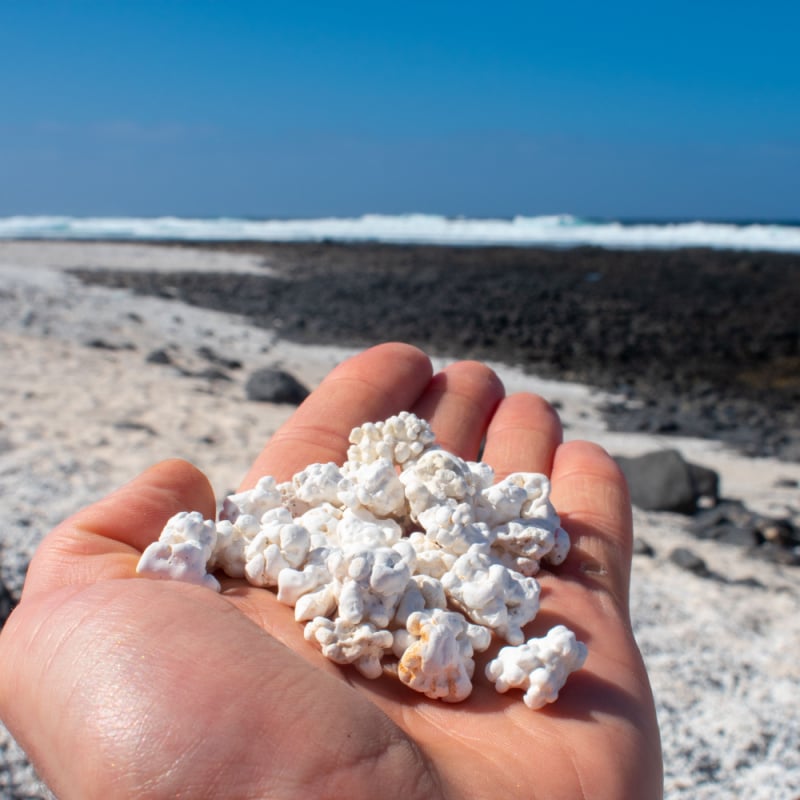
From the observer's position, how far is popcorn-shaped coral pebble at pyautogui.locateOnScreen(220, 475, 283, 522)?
2.18 meters

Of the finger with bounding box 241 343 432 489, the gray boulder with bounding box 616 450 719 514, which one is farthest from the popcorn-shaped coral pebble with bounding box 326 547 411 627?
the gray boulder with bounding box 616 450 719 514

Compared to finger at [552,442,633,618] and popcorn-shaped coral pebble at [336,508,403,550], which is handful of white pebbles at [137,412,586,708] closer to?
popcorn-shaped coral pebble at [336,508,403,550]

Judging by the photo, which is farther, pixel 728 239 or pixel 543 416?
pixel 728 239

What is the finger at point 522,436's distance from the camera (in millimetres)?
2797

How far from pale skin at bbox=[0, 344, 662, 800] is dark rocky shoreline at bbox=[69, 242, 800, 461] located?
595 cm

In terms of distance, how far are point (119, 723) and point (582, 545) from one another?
1367mm

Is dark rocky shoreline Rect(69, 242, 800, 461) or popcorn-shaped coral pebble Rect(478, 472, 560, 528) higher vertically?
popcorn-shaped coral pebble Rect(478, 472, 560, 528)

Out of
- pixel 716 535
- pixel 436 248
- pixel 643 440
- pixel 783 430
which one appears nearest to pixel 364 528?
pixel 716 535

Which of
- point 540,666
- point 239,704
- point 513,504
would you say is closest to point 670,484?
point 513,504

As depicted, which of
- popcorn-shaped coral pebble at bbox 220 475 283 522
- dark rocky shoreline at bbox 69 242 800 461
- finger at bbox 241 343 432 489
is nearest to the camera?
popcorn-shaped coral pebble at bbox 220 475 283 522

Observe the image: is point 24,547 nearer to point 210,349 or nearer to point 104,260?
point 210,349

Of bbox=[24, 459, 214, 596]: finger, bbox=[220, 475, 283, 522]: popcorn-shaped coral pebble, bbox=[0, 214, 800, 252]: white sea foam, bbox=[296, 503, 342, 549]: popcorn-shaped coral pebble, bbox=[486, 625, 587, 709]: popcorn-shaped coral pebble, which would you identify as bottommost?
bbox=[0, 214, 800, 252]: white sea foam

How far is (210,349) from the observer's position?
9164 mm

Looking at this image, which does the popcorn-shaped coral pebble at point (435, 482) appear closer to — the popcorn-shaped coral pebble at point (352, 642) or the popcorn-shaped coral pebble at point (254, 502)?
the popcorn-shaped coral pebble at point (254, 502)
